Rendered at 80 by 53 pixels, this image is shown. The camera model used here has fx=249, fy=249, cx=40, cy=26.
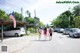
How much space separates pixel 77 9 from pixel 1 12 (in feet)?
134

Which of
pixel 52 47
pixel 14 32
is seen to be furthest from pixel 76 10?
pixel 52 47

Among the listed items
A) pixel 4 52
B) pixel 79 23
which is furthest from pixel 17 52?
pixel 79 23

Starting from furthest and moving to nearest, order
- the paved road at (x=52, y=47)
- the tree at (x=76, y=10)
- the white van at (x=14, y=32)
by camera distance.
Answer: the tree at (x=76, y=10) → the white van at (x=14, y=32) → the paved road at (x=52, y=47)

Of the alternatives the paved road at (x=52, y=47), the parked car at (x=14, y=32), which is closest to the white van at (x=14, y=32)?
the parked car at (x=14, y=32)

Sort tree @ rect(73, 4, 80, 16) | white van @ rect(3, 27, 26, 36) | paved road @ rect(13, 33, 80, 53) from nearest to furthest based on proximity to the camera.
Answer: paved road @ rect(13, 33, 80, 53)
white van @ rect(3, 27, 26, 36)
tree @ rect(73, 4, 80, 16)

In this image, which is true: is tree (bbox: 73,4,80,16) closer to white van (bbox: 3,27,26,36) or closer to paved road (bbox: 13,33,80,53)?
white van (bbox: 3,27,26,36)

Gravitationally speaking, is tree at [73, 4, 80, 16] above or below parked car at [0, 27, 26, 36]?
above

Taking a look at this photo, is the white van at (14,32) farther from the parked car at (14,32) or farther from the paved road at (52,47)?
the paved road at (52,47)

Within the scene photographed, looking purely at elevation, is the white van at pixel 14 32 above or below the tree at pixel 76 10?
below

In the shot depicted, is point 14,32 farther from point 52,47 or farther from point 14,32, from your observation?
point 52,47

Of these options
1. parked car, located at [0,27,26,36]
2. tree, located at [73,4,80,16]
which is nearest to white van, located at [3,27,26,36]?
parked car, located at [0,27,26,36]

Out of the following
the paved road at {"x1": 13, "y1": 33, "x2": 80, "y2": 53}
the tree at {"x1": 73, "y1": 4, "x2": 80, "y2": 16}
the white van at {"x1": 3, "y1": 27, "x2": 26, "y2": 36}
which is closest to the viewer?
the paved road at {"x1": 13, "y1": 33, "x2": 80, "y2": 53}

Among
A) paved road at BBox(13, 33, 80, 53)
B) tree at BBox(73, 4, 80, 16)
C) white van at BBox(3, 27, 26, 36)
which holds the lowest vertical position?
paved road at BBox(13, 33, 80, 53)

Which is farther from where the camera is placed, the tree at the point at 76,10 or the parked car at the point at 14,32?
the tree at the point at 76,10
